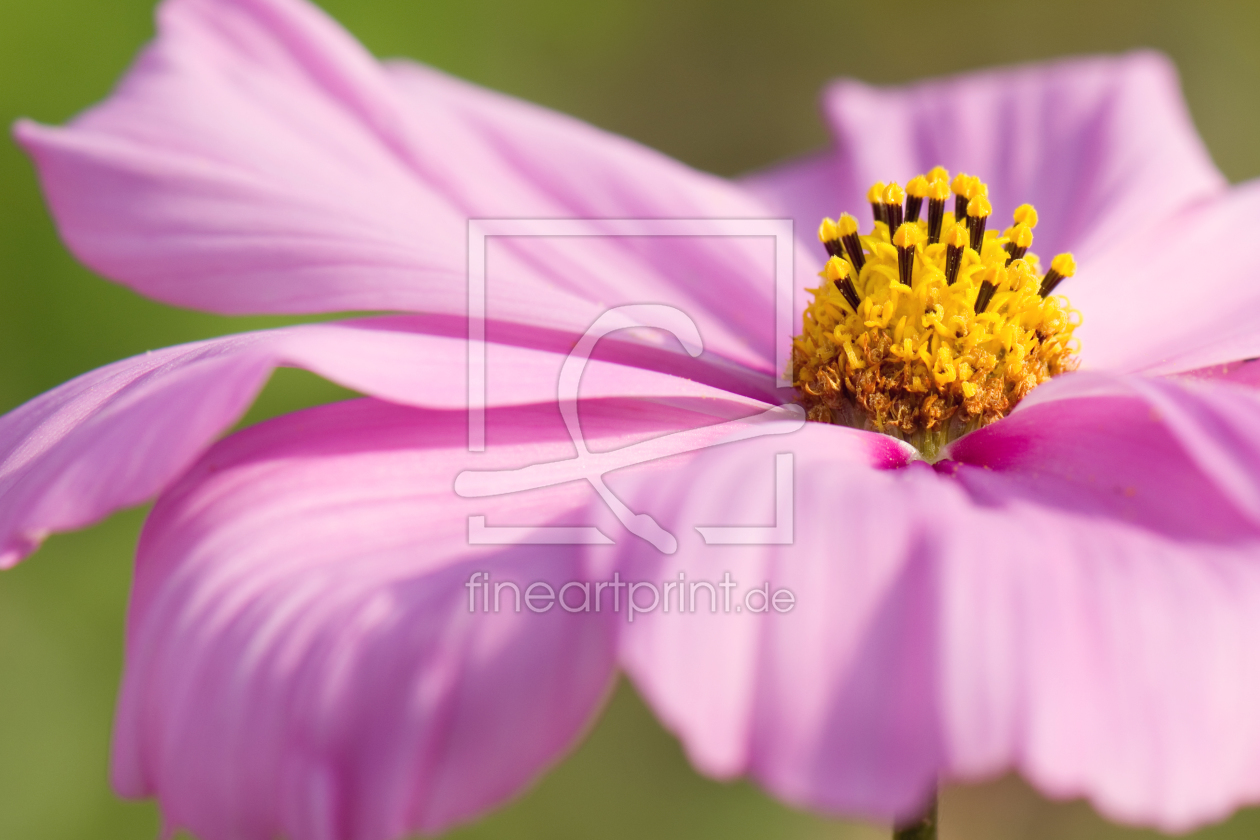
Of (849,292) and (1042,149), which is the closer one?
(849,292)

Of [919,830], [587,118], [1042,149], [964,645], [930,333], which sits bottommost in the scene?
[919,830]

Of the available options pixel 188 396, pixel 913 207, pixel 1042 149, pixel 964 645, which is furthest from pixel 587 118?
pixel 964 645

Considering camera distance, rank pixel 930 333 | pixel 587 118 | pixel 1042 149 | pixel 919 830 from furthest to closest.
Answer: pixel 587 118
pixel 1042 149
pixel 930 333
pixel 919 830

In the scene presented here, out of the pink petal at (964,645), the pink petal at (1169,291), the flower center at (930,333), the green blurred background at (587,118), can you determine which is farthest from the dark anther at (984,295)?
the green blurred background at (587,118)

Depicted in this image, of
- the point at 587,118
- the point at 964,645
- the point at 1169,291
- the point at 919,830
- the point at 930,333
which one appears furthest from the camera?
the point at 587,118
